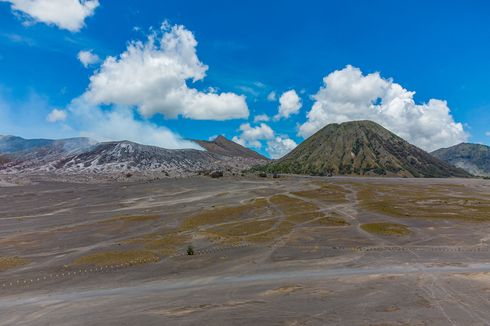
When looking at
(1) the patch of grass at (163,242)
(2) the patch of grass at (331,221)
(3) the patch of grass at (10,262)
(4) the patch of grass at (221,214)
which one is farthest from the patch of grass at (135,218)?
(2) the patch of grass at (331,221)

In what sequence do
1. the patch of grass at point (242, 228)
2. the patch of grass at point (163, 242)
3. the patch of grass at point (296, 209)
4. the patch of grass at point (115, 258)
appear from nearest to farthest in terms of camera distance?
the patch of grass at point (115, 258), the patch of grass at point (163, 242), the patch of grass at point (242, 228), the patch of grass at point (296, 209)

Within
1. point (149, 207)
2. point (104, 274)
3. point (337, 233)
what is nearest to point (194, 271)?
point (104, 274)

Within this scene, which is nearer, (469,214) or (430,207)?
(469,214)

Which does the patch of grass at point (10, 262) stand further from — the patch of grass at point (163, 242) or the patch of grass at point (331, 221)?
the patch of grass at point (331, 221)

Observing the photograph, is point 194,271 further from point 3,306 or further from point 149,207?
point 149,207

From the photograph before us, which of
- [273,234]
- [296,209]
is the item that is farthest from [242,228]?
[296,209]
